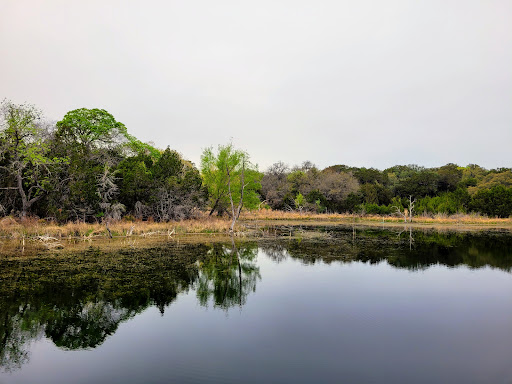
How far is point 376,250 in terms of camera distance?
19.5m

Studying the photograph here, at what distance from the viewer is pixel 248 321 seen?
323 inches

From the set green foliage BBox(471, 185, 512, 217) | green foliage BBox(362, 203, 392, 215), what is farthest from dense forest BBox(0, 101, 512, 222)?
green foliage BBox(362, 203, 392, 215)

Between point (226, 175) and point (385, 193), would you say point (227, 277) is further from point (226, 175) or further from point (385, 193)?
point (385, 193)

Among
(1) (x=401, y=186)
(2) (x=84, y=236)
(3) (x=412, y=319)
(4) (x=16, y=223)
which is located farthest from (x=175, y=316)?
(1) (x=401, y=186)

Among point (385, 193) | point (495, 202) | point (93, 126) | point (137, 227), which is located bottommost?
point (137, 227)

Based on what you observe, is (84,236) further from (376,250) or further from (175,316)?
(376,250)

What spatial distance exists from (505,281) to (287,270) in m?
8.16

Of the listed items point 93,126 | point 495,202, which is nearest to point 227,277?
point 93,126

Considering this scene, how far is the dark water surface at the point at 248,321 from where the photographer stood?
19.1ft

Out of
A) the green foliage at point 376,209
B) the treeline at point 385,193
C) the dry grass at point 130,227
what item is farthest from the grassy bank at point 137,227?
the green foliage at point 376,209

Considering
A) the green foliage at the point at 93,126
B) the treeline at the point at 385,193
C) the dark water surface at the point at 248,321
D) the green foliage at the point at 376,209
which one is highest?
the green foliage at the point at 93,126

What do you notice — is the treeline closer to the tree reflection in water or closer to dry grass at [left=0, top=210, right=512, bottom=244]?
dry grass at [left=0, top=210, right=512, bottom=244]

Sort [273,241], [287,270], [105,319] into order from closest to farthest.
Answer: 1. [105,319]
2. [287,270]
3. [273,241]

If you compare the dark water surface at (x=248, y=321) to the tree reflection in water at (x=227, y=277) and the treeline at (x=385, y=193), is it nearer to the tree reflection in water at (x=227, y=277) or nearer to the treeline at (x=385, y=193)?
the tree reflection in water at (x=227, y=277)
